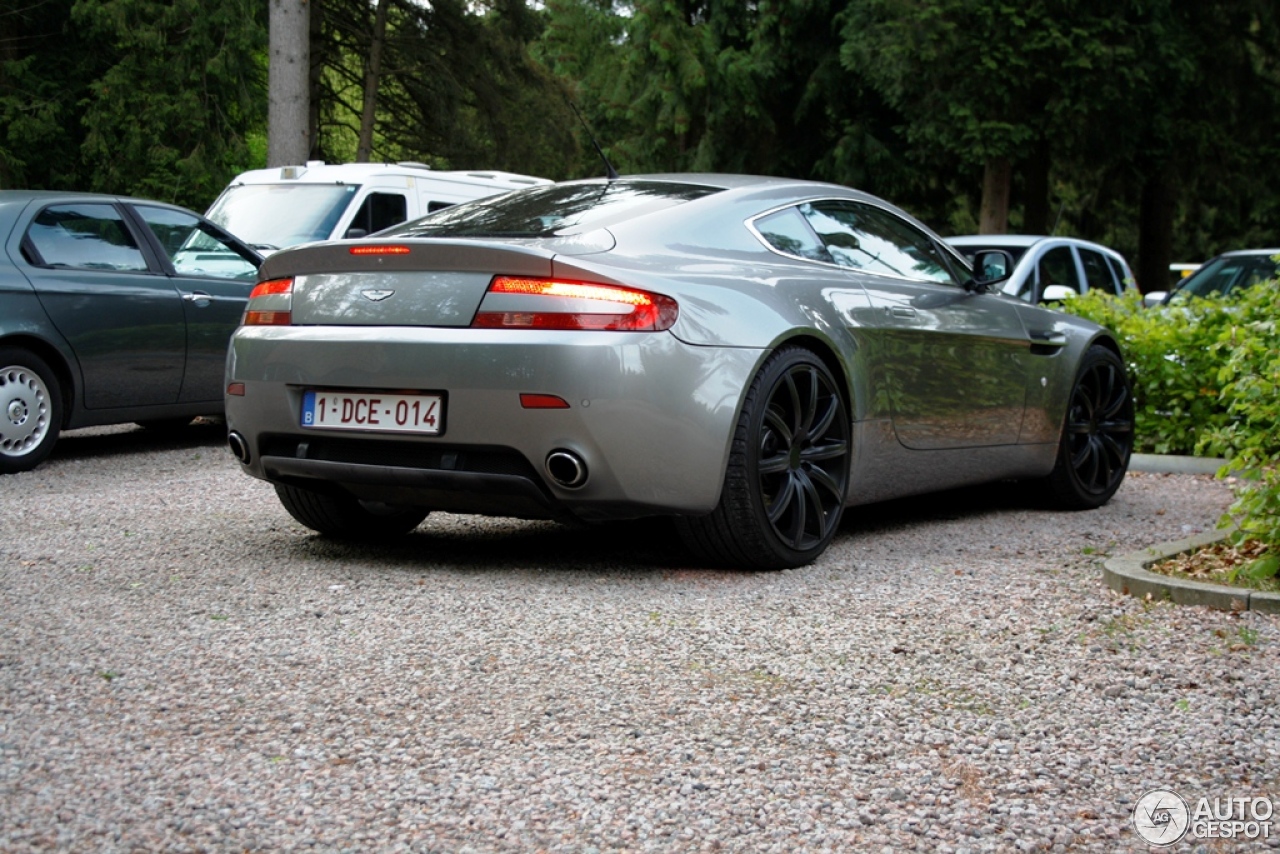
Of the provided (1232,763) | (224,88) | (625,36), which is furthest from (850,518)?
(625,36)

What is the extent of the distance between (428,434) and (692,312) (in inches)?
37.2

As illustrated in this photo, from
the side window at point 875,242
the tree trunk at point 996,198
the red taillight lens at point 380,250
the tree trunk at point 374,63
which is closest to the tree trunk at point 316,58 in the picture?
the tree trunk at point 374,63

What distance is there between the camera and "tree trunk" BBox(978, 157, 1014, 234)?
78.0ft

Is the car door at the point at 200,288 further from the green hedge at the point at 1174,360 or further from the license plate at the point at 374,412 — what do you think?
the green hedge at the point at 1174,360

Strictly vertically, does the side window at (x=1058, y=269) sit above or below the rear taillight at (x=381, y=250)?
below

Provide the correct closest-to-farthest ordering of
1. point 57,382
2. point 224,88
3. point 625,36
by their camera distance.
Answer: point 57,382 → point 224,88 → point 625,36

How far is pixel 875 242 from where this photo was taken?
20.8ft

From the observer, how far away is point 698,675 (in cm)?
394

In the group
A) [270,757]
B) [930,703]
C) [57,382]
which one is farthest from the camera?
[57,382]

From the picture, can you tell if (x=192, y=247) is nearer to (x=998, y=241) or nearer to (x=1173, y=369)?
(x=1173, y=369)

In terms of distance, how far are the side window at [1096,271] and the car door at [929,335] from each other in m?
6.76

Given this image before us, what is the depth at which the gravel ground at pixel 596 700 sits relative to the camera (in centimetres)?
298

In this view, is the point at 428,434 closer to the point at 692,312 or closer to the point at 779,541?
the point at 692,312

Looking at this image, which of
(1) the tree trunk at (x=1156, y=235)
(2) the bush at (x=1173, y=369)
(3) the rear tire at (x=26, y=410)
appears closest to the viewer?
(3) the rear tire at (x=26, y=410)
